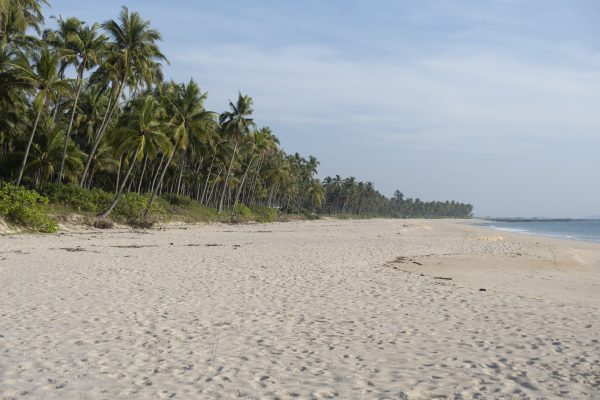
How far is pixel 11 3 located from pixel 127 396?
27.4 m

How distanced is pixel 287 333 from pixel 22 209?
20.6 meters

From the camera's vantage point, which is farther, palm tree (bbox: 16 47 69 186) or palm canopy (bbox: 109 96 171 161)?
palm canopy (bbox: 109 96 171 161)

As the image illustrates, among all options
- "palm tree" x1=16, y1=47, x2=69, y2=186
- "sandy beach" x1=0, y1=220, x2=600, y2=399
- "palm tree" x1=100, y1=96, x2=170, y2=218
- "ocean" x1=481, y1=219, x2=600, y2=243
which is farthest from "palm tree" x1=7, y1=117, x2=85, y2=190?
"ocean" x1=481, y1=219, x2=600, y2=243

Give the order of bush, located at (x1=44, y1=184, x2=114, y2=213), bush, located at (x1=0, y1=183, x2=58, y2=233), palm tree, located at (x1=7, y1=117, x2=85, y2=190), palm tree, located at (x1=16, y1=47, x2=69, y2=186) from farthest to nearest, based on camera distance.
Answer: palm tree, located at (x1=7, y1=117, x2=85, y2=190)
bush, located at (x1=44, y1=184, x2=114, y2=213)
palm tree, located at (x1=16, y1=47, x2=69, y2=186)
bush, located at (x1=0, y1=183, x2=58, y2=233)

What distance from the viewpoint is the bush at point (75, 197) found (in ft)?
98.4

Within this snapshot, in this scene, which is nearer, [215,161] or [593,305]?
[593,305]

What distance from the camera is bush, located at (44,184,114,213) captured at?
98.4ft

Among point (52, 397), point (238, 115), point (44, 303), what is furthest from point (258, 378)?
point (238, 115)

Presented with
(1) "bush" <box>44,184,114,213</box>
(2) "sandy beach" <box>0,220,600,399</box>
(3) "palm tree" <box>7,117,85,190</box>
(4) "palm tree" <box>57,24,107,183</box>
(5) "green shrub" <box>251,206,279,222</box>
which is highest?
(4) "palm tree" <box>57,24,107,183</box>

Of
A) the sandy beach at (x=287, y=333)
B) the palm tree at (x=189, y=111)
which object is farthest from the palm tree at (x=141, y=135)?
the sandy beach at (x=287, y=333)

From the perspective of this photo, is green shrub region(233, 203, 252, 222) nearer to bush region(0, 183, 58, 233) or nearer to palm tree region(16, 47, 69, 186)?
palm tree region(16, 47, 69, 186)

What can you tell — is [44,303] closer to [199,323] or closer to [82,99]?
[199,323]

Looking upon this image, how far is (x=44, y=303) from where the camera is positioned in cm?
834

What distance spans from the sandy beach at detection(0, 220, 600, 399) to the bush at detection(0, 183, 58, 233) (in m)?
10.6
